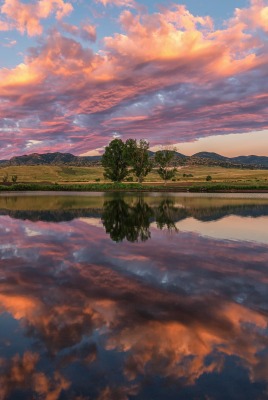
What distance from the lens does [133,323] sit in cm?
734

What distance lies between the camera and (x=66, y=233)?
66.2 feet

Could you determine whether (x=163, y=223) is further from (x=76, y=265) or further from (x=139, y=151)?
(x=139, y=151)

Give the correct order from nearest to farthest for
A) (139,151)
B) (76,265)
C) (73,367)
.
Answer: (73,367) → (76,265) → (139,151)

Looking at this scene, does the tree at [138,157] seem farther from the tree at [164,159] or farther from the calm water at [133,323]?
the calm water at [133,323]

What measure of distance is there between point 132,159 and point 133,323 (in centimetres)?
10073

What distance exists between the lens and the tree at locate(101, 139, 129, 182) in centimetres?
10838

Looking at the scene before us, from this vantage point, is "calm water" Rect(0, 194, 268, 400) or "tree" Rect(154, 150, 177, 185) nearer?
"calm water" Rect(0, 194, 268, 400)

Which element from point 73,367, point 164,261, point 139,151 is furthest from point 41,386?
point 139,151

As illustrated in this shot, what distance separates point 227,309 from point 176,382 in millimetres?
3466

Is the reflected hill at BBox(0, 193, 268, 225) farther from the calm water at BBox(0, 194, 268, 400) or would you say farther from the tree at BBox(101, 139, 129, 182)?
the tree at BBox(101, 139, 129, 182)

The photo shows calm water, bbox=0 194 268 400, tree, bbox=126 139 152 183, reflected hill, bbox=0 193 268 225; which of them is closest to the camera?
calm water, bbox=0 194 268 400

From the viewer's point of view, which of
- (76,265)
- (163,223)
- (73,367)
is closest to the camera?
(73,367)

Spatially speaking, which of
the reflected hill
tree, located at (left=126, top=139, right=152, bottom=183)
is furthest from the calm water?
tree, located at (left=126, top=139, right=152, bottom=183)

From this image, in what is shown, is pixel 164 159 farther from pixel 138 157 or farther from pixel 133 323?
pixel 133 323
